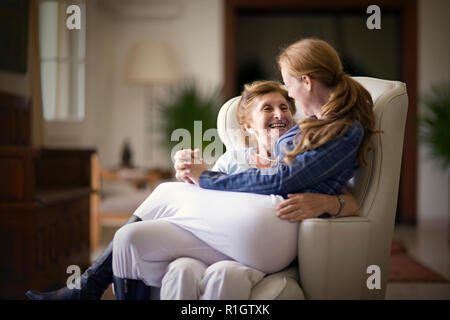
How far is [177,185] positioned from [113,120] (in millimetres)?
3977

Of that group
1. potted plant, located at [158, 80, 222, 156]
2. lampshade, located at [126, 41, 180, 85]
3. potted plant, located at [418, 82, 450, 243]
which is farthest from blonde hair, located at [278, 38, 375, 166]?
lampshade, located at [126, 41, 180, 85]

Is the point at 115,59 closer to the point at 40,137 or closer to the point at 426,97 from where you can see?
the point at 40,137

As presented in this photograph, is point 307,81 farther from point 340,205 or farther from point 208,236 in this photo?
point 208,236

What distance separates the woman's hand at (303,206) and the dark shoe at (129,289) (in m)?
0.44

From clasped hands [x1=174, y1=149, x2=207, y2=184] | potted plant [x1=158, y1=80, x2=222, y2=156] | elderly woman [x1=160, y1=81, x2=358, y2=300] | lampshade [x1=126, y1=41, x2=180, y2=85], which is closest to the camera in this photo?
elderly woman [x1=160, y1=81, x2=358, y2=300]

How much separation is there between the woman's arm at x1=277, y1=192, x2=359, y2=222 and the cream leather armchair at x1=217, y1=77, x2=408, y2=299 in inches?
1.0

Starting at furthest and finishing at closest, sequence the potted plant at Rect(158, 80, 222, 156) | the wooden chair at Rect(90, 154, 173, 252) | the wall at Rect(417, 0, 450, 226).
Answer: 1. the wall at Rect(417, 0, 450, 226)
2. the potted plant at Rect(158, 80, 222, 156)
3. the wooden chair at Rect(90, 154, 173, 252)

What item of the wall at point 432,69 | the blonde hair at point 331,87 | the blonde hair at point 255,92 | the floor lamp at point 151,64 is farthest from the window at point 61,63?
the wall at point 432,69

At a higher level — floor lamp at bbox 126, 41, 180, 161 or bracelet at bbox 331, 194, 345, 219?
floor lamp at bbox 126, 41, 180, 161

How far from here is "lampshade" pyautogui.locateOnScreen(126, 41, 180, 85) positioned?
468cm

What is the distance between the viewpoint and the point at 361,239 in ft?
4.36

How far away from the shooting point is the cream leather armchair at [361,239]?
127 centimetres

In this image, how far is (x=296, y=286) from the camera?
1.28 metres

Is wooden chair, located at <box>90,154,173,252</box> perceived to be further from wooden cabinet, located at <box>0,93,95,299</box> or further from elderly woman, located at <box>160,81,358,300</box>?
elderly woman, located at <box>160,81,358,300</box>
